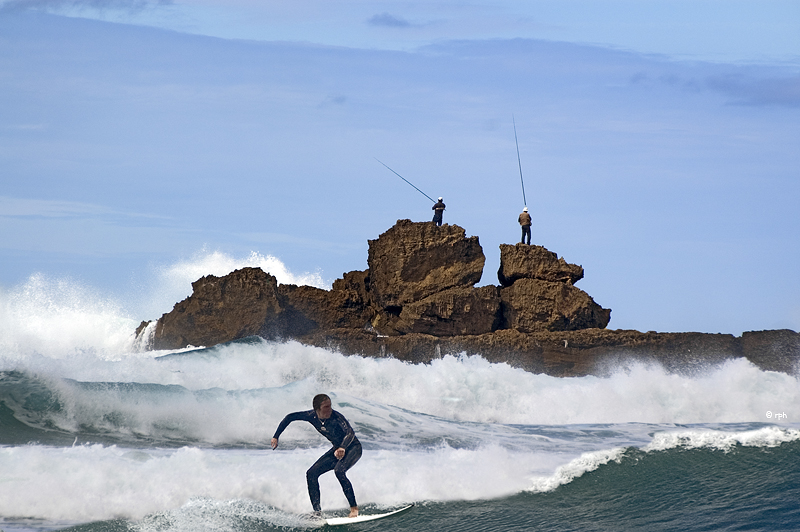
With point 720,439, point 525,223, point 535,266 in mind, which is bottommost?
point 720,439

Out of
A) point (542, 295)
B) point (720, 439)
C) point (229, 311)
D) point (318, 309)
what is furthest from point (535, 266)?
point (720, 439)

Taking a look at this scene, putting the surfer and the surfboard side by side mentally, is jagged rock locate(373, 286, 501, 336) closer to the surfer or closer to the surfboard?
the surfboard

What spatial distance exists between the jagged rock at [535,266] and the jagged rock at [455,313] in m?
1.16

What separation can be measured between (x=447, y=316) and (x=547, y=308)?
2.98 meters

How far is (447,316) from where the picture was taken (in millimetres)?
25484

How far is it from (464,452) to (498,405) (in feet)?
25.7

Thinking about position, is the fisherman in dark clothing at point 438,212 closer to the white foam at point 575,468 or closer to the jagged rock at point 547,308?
the jagged rock at point 547,308

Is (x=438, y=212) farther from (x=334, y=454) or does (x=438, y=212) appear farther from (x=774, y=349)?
(x=334, y=454)

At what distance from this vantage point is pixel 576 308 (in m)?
25.3

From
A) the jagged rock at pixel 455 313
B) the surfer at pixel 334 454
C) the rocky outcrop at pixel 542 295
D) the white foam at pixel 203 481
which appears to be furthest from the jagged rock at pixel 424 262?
the surfer at pixel 334 454

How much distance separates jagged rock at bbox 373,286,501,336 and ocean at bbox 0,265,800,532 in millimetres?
8230

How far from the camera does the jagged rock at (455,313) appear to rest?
83.6 feet

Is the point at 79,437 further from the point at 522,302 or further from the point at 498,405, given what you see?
the point at 522,302

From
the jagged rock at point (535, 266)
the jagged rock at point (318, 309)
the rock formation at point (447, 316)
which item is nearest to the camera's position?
the rock formation at point (447, 316)
